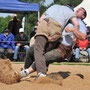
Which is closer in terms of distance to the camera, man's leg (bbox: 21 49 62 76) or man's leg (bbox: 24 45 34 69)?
man's leg (bbox: 21 49 62 76)

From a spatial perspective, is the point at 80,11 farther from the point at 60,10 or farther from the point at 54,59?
the point at 54,59

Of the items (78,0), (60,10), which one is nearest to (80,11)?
(60,10)

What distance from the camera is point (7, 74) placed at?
16.9 feet

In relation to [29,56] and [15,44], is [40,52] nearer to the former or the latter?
[29,56]

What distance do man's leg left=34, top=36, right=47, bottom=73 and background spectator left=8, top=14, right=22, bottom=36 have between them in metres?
8.90

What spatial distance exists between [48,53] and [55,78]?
577 millimetres

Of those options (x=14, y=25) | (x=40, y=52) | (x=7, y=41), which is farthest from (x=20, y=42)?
(x=40, y=52)

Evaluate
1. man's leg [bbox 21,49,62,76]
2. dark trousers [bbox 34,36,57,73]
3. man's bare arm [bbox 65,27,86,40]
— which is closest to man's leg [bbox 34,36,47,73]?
dark trousers [bbox 34,36,57,73]

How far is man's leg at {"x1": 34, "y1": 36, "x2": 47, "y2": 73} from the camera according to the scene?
17.0ft

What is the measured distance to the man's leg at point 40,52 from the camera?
5.18m

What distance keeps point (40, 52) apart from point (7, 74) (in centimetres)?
72

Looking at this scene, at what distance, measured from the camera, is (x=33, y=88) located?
4.38 metres

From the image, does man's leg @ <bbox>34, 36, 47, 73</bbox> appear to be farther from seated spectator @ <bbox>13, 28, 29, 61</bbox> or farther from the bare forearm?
seated spectator @ <bbox>13, 28, 29, 61</bbox>

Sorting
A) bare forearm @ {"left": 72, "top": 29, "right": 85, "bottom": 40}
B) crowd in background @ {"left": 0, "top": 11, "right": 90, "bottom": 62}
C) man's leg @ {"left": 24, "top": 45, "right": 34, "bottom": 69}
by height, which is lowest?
crowd in background @ {"left": 0, "top": 11, "right": 90, "bottom": 62}
